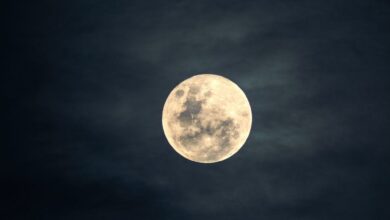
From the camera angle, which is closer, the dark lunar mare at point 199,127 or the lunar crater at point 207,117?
the dark lunar mare at point 199,127

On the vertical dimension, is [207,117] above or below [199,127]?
above

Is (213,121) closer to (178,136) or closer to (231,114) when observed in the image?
(231,114)

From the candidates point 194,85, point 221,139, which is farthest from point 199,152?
point 194,85

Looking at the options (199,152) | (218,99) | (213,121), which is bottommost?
(199,152)

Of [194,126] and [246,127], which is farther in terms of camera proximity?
[246,127]

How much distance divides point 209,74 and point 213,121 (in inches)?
106

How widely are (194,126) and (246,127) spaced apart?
3.05m

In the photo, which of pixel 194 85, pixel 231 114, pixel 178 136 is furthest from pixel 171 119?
pixel 231 114

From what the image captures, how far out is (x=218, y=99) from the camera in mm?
15234

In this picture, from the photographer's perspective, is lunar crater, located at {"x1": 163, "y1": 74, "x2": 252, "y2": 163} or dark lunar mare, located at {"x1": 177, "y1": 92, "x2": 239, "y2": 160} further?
lunar crater, located at {"x1": 163, "y1": 74, "x2": 252, "y2": 163}

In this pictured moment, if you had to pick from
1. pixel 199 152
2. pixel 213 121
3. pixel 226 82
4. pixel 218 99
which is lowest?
pixel 199 152

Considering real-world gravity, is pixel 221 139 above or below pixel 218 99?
below

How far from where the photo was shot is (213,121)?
15.0 metres

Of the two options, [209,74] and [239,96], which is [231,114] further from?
[209,74]
